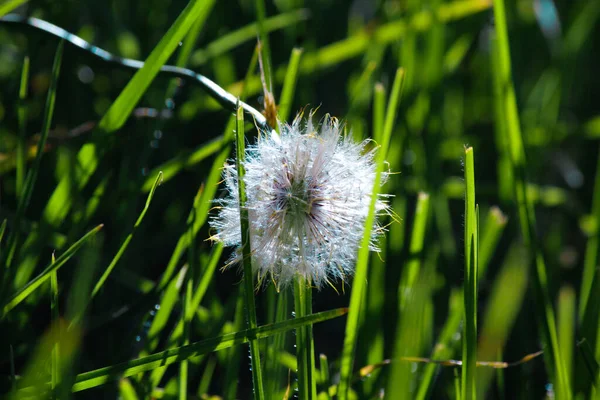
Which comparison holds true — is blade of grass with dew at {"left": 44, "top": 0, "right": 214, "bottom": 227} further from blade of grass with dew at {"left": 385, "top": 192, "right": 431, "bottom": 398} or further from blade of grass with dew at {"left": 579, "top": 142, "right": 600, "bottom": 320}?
blade of grass with dew at {"left": 579, "top": 142, "right": 600, "bottom": 320}

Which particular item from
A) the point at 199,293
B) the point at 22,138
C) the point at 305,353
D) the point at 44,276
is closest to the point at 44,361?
the point at 44,276

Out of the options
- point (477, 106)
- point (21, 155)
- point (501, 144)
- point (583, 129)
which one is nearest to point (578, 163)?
point (583, 129)

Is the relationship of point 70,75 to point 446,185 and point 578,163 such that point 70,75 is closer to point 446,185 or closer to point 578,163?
point 446,185

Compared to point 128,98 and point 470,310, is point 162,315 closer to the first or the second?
point 128,98

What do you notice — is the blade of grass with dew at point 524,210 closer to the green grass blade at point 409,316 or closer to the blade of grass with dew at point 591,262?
the blade of grass with dew at point 591,262

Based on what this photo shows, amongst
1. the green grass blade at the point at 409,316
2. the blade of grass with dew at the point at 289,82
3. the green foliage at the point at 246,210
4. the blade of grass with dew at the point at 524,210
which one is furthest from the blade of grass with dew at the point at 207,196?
the blade of grass with dew at the point at 524,210

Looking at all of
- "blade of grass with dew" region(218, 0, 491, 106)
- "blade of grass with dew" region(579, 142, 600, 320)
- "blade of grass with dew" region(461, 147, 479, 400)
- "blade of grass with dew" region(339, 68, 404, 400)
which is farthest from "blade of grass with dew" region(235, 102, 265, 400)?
"blade of grass with dew" region(218, 0, 491, 106)
